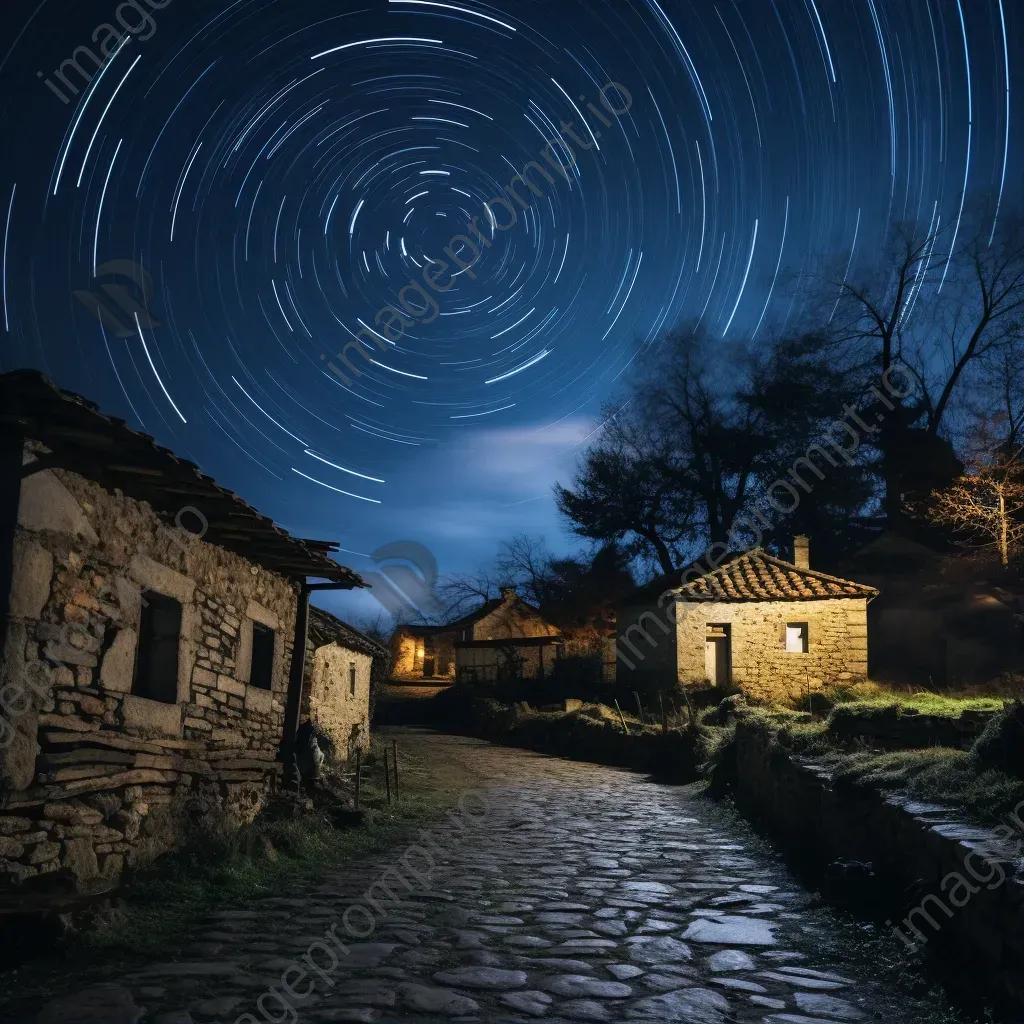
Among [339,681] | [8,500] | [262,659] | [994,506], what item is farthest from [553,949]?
[994,506]

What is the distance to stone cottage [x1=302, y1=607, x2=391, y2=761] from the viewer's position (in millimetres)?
14852

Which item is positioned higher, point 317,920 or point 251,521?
point 251,521

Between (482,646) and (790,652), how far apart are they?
748 inches

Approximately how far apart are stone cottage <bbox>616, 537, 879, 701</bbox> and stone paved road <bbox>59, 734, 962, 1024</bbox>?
15.3 metres

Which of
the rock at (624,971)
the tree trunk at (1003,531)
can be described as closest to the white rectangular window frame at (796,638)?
the tree trunk at (1003,531)

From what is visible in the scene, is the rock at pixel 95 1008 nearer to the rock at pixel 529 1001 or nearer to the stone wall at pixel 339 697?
the rock at pixel 529 1001

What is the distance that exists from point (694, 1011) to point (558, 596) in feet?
141

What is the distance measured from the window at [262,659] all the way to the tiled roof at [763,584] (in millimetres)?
15763

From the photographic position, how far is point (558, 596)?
4719 centimetres

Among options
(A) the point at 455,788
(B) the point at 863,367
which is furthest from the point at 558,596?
(A) the point at 455,788

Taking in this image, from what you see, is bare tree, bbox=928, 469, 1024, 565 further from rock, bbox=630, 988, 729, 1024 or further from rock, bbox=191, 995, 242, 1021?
rock, bbox=191, 995, 242, 1021

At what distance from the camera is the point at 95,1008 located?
13.4 feet

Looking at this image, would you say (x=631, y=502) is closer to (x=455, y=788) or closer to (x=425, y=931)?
(x=455, y=788)

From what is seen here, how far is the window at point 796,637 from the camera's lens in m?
24.5
